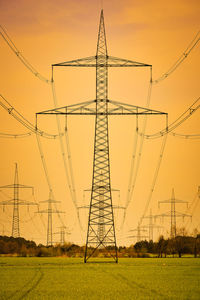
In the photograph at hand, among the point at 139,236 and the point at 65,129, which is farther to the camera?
the point at 139,236

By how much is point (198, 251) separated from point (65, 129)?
3096 inches

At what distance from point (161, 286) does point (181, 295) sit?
4462 millimetres

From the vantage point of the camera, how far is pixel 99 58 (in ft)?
139

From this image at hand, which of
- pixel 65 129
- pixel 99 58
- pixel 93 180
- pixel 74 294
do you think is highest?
pixel 99 58

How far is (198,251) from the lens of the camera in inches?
4365

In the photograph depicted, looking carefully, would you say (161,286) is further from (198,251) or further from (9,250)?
(198,251)

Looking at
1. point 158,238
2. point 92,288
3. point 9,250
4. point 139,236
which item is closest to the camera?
point 92,288

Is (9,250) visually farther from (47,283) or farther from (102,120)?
(47,283)

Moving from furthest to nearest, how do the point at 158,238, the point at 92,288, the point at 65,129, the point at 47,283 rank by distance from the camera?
1. the point at 158,238
2. the point at 65,129
3. the point at 47,283
4. the point at 92,288

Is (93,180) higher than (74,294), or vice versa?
(93,180)

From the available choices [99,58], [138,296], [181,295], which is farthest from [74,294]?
[99,58]

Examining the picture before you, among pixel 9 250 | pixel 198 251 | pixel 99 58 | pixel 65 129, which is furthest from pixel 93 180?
pixel 198 251

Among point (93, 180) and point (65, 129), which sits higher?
point (65, 129)

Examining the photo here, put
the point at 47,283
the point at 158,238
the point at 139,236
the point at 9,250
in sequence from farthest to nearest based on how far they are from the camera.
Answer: the point at 158,238, the point at 9,250, the point at 139,236, the point at 47,283
